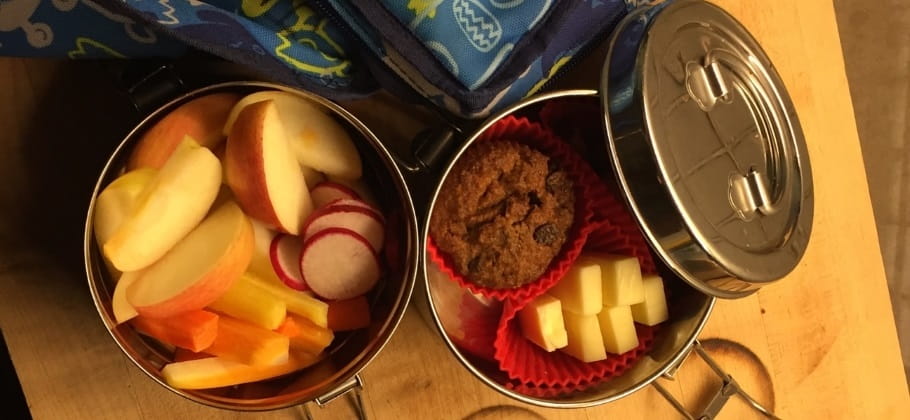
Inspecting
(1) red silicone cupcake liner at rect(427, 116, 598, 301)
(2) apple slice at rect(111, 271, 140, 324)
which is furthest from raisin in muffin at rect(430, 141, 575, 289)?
(2) apple slice at rect(111, 271, 140, 324)

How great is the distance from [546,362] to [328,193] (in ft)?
0.78

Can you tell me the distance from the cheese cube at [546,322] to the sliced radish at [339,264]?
13 cm

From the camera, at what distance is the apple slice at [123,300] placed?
0.49m

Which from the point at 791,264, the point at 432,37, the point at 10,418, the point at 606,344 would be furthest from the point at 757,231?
the point at 10,418

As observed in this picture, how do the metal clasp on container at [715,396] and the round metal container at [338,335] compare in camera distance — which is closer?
the round metal container at [338,335]

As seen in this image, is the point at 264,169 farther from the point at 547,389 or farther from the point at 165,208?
the point at 547,389

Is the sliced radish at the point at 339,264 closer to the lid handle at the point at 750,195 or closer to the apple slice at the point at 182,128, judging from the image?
Result: the apple slice at the point at 182,128

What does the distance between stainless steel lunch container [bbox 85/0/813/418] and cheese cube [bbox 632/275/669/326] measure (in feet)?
0.06

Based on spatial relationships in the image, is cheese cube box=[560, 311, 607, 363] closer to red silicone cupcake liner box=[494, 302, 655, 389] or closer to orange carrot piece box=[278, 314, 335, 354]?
red silicone cupcake liner box=[494, 302, 655, 389]

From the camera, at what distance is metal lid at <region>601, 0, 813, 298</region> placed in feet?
1.63

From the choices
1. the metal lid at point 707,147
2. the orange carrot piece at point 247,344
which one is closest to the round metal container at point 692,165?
Result: the metal lid at point 707,147

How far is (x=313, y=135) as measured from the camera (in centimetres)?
53

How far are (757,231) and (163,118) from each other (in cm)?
44

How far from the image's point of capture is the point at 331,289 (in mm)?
542
